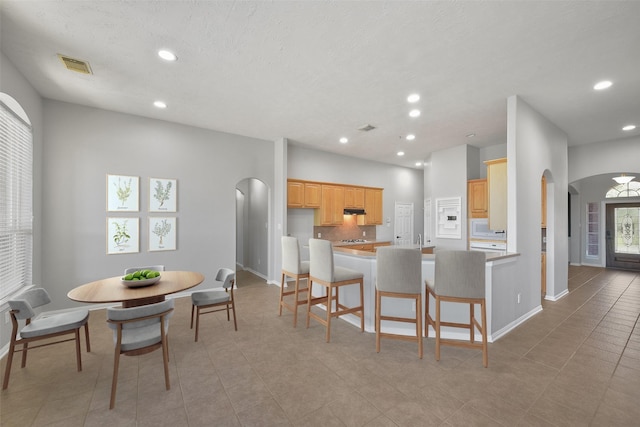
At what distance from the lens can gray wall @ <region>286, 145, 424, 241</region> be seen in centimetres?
631

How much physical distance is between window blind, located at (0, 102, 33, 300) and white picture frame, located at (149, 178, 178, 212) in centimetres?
139

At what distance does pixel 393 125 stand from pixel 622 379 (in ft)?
13.5

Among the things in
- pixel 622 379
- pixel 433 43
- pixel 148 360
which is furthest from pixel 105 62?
pixel 622 379

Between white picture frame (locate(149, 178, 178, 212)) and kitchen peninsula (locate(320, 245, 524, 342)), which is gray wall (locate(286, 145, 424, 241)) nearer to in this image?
white picture frame (locate(149, 178, 178, 212))

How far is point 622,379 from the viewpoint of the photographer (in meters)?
2.37

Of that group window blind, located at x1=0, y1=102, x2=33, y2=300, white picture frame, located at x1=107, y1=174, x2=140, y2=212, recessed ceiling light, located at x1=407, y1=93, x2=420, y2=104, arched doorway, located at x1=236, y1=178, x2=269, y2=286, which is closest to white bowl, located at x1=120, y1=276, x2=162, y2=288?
window blind, located at x1=0, y1=102, x2=33, y2=300

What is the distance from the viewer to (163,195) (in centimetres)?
460

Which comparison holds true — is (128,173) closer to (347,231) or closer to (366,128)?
(366,128)

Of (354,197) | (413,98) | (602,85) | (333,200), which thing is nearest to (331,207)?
(333,200)

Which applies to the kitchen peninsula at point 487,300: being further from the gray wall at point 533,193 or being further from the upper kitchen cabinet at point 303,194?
the upper kitchen cabinet at point 303,194

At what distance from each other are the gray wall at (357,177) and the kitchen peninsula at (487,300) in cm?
294

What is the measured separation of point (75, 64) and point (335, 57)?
2816 millimetres

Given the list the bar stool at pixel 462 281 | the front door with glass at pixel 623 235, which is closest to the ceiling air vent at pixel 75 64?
the bar stool at pixel 462 281

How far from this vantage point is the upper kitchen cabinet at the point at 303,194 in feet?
19.6
